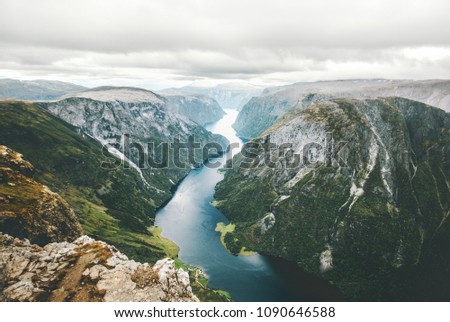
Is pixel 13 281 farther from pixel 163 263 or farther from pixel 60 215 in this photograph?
pixel 60 215

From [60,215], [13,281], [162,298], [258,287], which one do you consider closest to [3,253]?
[13,281]

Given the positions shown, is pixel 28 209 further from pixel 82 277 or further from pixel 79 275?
pixel 82 277

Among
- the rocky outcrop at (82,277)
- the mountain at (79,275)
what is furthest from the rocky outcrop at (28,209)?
the rocky outcrop at (82,277)

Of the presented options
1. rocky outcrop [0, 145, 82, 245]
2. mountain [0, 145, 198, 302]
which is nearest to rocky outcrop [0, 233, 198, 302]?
mountain [0, 145, 198, 302]

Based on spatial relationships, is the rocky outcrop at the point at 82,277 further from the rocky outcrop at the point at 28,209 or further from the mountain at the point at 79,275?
the rocky outcrop at the point at 28,209

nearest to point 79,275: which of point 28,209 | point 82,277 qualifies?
point 82,277
